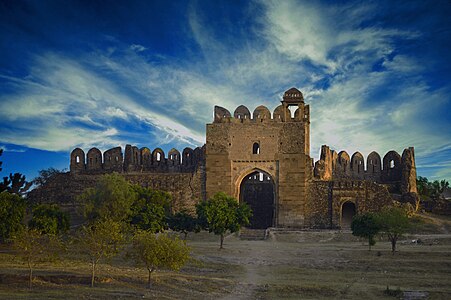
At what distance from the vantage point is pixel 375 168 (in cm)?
4325

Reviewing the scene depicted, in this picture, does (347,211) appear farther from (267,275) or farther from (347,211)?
(267,275)

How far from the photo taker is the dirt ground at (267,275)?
59.4 ft

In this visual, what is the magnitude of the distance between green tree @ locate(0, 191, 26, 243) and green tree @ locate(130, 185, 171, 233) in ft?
18.7

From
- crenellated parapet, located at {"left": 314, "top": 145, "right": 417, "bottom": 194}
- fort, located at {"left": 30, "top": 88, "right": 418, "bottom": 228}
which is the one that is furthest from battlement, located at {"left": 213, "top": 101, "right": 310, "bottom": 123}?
crenellated parapet, located at {"left": 314, "top": 145, "right": 417, "bottom": 194}

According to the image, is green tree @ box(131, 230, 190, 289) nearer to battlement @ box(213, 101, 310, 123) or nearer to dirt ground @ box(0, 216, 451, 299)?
dirt ground @ box(0, 216, 451, 299)

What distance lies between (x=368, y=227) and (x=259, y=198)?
1865cm

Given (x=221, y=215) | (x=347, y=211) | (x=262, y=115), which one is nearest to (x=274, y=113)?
(x=262, y=115)

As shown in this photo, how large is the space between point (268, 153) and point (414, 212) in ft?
36.4

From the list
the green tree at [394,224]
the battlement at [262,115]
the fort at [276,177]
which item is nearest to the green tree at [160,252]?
the green tree at [394,224]

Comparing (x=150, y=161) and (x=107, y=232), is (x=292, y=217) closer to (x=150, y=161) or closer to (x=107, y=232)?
(x=150, y=161)

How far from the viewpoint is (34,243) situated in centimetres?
1820

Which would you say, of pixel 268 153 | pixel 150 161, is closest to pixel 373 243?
pixel 268 153

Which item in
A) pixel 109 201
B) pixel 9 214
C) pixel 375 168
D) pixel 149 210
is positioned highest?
pixel 375 168

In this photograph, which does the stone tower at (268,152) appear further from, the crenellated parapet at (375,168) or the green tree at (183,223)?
the green tree at (183,223)
